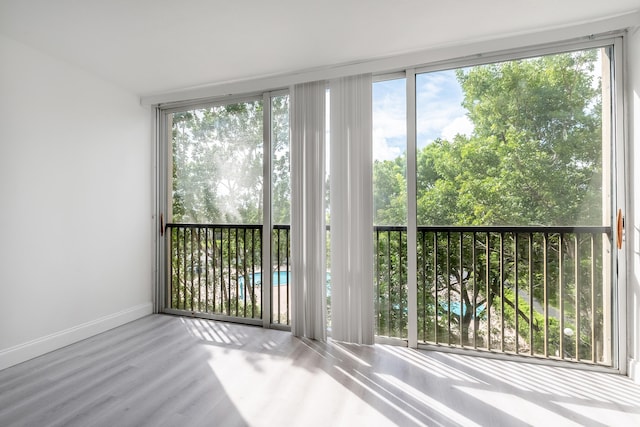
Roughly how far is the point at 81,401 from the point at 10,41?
2560 mm

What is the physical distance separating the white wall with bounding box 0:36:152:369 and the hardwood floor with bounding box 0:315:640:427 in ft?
1.20

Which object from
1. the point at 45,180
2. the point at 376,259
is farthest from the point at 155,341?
the point at 376,259

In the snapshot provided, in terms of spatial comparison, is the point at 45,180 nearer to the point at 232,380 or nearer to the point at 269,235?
the point at 269,235

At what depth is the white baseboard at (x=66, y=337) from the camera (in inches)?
94.9

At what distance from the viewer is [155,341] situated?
9.46 feet

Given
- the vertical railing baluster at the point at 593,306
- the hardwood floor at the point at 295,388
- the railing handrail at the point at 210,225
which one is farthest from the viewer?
the railing handrail at the point at 210,225

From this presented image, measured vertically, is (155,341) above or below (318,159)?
below

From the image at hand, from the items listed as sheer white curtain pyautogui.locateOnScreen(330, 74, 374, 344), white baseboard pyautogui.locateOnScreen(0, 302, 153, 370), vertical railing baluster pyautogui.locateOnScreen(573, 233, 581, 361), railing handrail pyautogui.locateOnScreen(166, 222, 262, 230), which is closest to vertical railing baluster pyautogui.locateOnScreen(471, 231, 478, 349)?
vertical railing baluster pyautogui.locateOnScreen(573, 233, 581, 361)

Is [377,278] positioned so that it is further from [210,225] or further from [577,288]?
[210,225]

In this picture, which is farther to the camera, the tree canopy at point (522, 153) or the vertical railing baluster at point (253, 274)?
the vertical railing baluster at point (253, 274)

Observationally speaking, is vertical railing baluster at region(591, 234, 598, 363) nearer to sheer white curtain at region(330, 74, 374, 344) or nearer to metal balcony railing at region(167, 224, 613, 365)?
metal balcony railing at region(167, 224, 613, 365)

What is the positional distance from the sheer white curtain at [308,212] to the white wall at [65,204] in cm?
179

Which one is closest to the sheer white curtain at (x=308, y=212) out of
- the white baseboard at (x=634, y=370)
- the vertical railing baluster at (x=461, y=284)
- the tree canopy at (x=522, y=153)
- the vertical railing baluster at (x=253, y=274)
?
the vertical railing baluster at (x=253, y=274)

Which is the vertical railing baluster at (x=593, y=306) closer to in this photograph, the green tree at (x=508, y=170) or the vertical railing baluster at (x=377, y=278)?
the green tree at (x=508, y=170)
